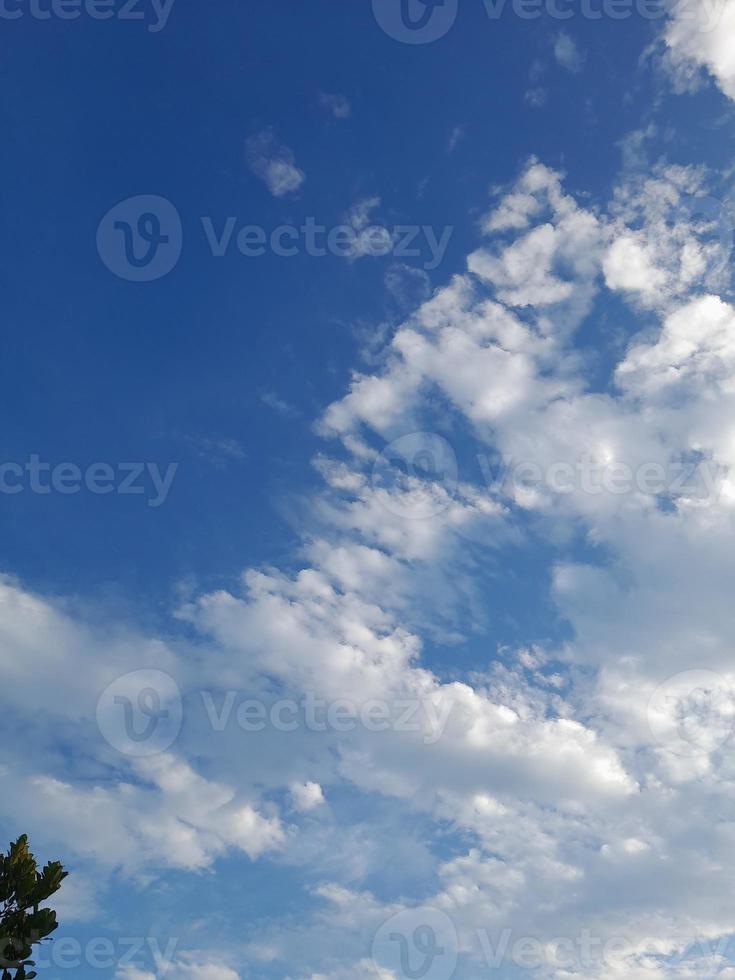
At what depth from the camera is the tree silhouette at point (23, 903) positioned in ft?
86.5

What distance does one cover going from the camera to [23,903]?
2689cm

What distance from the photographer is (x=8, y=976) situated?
85.5 feet

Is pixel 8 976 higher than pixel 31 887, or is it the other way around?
pixel 31 887

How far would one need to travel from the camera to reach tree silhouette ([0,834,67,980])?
26375 mm

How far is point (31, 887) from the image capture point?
88.2ft

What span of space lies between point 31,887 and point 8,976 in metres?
2.55
